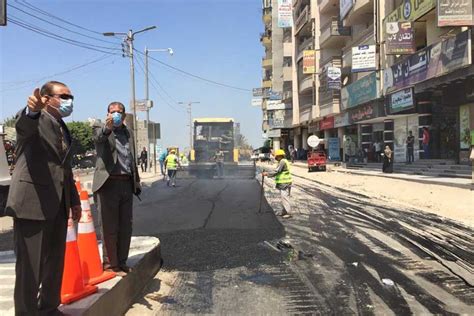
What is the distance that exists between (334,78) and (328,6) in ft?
32.5

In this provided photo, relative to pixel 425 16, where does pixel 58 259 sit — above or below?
below

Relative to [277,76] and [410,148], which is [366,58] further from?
[277,76]

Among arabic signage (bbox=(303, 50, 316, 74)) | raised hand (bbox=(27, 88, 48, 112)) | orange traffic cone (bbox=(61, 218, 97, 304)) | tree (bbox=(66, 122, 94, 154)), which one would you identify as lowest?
orange traffic cone (bbox=(61, 218, 97, 304))

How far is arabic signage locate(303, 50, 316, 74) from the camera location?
51.7 metres

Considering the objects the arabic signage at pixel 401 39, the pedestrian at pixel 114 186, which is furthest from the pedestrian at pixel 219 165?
the pedestrian at pixel 114 186

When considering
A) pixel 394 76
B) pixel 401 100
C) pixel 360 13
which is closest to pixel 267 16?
pixel 360 13

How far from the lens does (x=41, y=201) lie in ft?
12.1

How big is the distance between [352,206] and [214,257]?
7882 millimetres

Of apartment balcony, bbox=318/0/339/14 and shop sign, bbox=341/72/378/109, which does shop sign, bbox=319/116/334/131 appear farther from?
apartment balcony, bbox=318/0/339/14

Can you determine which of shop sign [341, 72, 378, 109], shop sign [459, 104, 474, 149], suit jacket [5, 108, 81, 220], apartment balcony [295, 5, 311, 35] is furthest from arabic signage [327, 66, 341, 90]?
suit jacket [5, 108, 81, 220]

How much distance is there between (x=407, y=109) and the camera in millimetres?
27844

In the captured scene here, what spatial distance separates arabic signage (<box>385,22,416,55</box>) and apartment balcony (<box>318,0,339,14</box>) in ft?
67.2

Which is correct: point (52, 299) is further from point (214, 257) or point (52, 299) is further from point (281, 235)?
point (281, 235)

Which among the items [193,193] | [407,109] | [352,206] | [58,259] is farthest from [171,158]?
[58,259]
